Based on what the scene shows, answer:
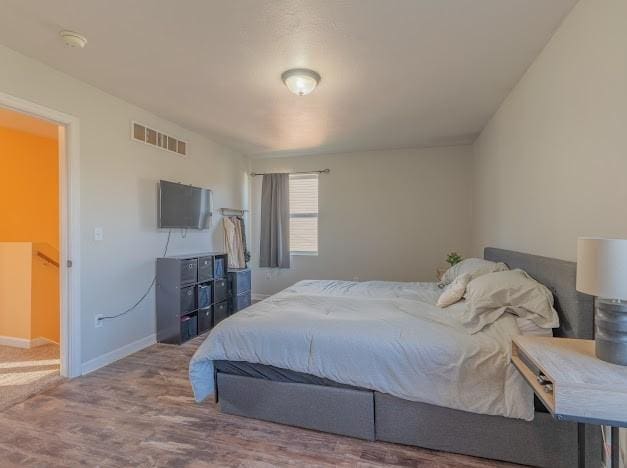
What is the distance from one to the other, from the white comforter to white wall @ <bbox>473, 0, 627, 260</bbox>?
0.73 m

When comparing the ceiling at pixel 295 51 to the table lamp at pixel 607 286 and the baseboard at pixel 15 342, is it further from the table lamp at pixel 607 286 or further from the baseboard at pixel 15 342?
the baseboard at pixel 15 342

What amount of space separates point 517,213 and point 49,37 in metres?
3.76

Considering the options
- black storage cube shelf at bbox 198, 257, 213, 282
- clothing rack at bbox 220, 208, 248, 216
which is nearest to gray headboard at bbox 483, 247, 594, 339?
black storage cube shelf at bbox 198, 257, 213, 282

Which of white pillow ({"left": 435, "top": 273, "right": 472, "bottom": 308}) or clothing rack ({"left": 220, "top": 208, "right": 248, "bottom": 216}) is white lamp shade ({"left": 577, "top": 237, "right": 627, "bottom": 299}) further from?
clothing rack ({"left": 220, "top": 208, "right": 248, "bottom": 216})

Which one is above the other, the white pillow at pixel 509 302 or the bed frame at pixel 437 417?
the white pillow at pixel 509 302

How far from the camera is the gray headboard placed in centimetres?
159

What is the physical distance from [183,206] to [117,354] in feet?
5.68

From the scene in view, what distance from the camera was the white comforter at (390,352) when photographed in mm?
1704

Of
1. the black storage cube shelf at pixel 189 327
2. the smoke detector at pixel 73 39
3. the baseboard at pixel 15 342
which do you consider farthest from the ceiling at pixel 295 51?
the baseboard at pixel 15 342

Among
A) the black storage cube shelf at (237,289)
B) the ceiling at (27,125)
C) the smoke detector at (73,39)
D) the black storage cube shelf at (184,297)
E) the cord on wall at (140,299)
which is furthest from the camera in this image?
the black storage cube shelf at (237,289)

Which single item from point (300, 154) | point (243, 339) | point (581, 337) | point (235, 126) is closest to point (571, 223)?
point (581, 337)

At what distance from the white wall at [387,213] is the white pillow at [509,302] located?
2.79 meters

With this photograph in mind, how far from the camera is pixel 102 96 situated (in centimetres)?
301

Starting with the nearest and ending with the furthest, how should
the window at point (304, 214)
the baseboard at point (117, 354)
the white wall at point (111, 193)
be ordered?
the white wall at point (111, 193)
the baseboard at point (117, 354)
the window at point (304, 214)
